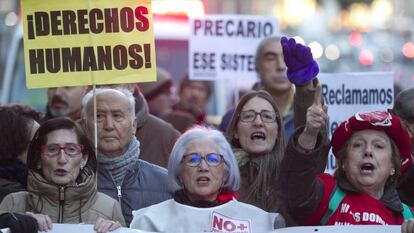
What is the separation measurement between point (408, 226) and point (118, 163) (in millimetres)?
1987

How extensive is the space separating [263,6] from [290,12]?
7.87 meters

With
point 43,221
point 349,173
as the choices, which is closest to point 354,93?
point 349,173

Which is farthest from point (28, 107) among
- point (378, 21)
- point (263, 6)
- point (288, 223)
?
point (378, 21)

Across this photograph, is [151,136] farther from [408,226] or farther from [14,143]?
[408,226]

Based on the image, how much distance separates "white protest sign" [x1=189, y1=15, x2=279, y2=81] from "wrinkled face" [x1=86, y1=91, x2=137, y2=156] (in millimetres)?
5281

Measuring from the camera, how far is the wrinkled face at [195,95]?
1477 centimetres

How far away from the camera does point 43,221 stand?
7324 millimetres

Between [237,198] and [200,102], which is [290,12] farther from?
[237,198]

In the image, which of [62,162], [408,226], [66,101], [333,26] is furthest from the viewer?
[333,26]

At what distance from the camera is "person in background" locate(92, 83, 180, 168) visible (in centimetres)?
1002

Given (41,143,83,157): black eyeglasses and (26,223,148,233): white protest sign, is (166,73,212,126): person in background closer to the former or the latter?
(41,143,83,157): black eyeglasses

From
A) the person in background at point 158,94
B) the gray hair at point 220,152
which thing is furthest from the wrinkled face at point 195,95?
the gray hair at point 220,152

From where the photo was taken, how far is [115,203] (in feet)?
25.7

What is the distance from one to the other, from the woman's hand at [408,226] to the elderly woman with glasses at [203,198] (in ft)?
2.31
